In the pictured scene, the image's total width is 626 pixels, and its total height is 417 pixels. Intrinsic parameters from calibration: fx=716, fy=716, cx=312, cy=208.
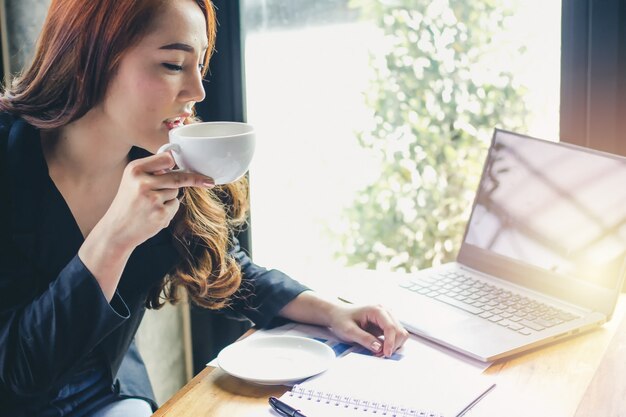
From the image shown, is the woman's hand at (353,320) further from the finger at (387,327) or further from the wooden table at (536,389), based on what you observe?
the wooden table at (536,389)

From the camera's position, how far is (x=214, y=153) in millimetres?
932

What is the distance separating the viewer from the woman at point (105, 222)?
38.9 inches

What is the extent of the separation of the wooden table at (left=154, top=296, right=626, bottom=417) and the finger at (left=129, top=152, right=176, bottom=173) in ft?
1.02

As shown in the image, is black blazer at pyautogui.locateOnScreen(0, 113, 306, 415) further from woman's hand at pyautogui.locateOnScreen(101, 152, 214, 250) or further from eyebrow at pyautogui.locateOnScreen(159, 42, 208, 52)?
eyebrow at pyautogui.locateOnScreen(159, 42, 208, 52)

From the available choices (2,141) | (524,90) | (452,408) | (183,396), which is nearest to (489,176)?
(524,90)

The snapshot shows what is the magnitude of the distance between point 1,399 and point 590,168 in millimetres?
1029

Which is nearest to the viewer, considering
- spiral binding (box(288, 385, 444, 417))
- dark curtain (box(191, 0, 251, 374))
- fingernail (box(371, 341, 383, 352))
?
spiral binding (box(288, 385, 444, 417))

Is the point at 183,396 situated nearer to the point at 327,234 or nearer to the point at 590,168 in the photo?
the point at 590,168

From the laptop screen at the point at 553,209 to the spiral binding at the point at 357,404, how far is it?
50 centimetres

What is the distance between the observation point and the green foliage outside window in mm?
1713

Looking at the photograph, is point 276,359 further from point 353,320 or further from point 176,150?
point 176,150

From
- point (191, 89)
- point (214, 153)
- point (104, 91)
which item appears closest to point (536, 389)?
point (214, 153)

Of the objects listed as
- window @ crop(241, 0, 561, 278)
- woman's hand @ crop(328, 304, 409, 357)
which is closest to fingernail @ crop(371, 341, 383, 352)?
woman's hand @ crop(328, 304, 409, 357)

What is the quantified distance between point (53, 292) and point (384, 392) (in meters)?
0.47
